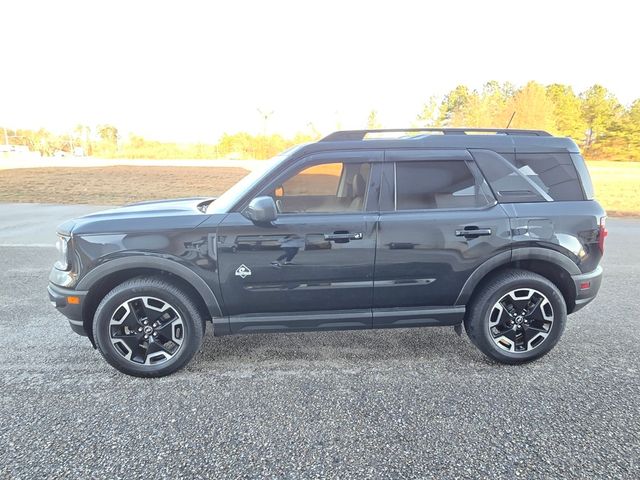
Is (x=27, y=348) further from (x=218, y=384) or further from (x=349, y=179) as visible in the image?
(x=349, y=179)

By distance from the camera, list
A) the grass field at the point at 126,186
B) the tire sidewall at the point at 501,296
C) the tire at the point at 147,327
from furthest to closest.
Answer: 1. the grass field at the point at 126,186
2. the tire sidewall at the point at 501,296
3. the tire at the point at 147,327

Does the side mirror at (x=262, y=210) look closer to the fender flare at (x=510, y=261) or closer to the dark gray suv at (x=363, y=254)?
the dark gray suv at (x=363, y=254)

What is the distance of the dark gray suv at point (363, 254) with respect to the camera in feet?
9.43

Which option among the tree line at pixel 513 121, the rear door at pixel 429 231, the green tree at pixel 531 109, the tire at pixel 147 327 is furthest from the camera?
the tree line at pixel 513 121

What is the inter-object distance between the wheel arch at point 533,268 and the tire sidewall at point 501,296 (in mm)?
116

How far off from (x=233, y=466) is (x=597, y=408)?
2.39 metres

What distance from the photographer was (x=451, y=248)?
3.00 metres

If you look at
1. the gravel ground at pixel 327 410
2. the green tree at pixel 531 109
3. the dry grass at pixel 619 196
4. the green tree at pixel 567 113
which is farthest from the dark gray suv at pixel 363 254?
the green tree at pixel 567 113

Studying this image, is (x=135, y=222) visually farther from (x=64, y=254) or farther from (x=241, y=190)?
(x=241, y=190)

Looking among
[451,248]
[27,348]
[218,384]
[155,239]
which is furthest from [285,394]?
[27,348]

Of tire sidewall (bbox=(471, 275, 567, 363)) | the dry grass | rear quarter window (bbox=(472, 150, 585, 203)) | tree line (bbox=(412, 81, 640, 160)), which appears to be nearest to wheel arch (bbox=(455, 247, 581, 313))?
tire sidewall (bbox=(471, 275, 567, 363))

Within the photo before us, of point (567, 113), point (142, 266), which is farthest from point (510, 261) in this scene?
point (567, 113)

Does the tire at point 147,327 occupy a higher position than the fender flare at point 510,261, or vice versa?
the fender flare at point 510,261

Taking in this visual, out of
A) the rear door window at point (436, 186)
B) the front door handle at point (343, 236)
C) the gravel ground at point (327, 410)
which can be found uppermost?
the rear door window at point (436, 186)
